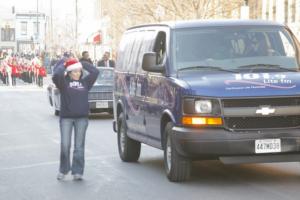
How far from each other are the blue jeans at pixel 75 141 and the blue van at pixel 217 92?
0.98 meters

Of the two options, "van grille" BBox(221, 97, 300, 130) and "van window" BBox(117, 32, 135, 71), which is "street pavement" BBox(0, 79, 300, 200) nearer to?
"van grille" BBox(221, 97, 300, 130)

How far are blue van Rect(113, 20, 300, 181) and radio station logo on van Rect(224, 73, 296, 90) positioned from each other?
0.01 m

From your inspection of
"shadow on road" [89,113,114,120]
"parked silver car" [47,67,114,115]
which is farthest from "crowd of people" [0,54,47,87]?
"parked silver car" [47,67,114,115]

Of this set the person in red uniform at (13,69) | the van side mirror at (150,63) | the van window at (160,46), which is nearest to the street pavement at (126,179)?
the van side mirror at (150,63)

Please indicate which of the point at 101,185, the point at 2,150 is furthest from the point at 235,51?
the point at 2,150

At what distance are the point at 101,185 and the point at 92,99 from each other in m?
13.8

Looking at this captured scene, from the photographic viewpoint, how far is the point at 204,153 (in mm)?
11156

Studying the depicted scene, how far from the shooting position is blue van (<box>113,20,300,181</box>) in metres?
11.2

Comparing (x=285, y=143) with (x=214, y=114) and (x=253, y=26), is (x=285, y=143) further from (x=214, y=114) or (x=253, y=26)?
(x=253, y=26)

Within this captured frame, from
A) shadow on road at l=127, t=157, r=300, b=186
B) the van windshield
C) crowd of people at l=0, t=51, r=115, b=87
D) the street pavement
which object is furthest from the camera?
crowd of people at l=0, t=51, r=115, b=87

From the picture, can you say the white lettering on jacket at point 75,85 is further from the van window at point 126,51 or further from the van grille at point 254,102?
the van window at point 126,51

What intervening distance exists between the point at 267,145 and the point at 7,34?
163 metres

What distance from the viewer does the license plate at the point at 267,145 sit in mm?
11156

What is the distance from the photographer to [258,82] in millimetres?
11312
